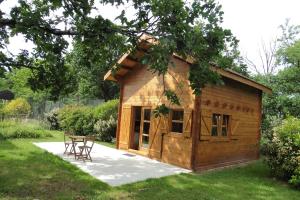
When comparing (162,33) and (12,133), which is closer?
(162,33)

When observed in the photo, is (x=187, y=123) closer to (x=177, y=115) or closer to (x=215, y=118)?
(x=177, y=115)

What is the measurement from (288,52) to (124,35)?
59.5 ft

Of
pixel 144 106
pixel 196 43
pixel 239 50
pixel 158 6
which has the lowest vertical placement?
pixel 144 106

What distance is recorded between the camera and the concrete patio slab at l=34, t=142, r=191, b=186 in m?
9.49

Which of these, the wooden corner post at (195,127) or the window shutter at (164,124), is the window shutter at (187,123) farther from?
the window shutter at (164,124)

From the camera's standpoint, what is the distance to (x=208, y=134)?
1184 centimetres

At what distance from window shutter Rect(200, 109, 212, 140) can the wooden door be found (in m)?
2.78

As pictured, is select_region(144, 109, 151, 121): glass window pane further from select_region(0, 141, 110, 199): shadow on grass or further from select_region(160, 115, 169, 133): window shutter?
select_region(0, 141, 110, 199): shadow on grass

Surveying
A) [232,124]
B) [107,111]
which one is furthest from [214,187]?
[107,111]

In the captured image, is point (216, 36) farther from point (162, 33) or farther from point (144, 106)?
point (144, 106)

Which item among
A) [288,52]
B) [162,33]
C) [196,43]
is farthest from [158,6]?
[288,52]

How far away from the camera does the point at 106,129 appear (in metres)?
18.2

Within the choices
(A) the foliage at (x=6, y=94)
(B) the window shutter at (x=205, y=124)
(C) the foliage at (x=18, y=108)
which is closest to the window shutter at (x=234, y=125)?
(B) the window shutter at (x=205, y=124)

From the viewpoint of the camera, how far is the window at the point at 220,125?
1252 cm
